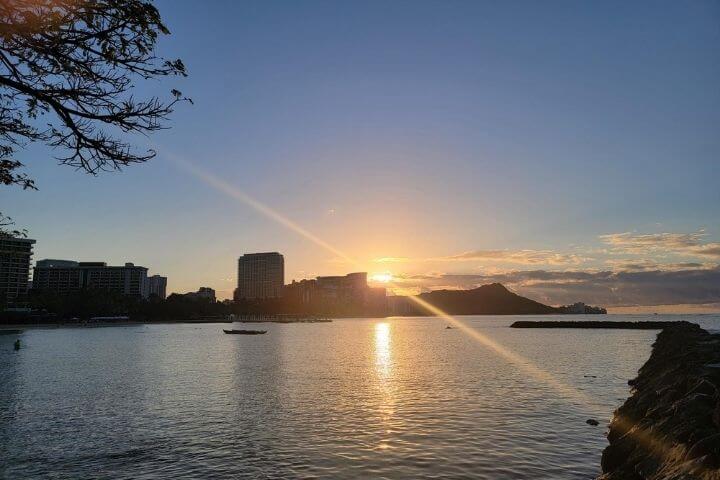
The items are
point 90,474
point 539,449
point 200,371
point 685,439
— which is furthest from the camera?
point 200,371

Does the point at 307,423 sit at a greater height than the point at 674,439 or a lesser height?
lesser

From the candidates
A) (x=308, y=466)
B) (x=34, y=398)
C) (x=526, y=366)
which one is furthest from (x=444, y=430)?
(x=526, y=366)

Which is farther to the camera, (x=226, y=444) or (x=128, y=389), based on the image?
(x=128, y=389)

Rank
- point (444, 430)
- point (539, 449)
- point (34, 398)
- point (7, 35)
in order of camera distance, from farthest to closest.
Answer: point (34, 398) < point (444, 430) < point (539, 449) < point (7, 35)

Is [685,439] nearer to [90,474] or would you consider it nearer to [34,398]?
[90,474]

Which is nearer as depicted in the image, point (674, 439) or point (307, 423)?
point (674, 439)

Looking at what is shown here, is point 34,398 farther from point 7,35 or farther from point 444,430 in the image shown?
point 7,35

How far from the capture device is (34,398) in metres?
40.0

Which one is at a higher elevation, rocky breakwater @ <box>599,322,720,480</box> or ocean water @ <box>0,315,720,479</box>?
rocky breakwater @ <box>599,322,720,480</box>

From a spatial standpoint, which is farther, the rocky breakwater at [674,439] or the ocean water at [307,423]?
the ocean water at [307,423]

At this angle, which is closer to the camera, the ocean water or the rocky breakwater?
the rocky breakwater

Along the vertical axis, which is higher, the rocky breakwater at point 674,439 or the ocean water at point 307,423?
the rocky breakwater at point 674,439

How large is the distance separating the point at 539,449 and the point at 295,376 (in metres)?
35.8

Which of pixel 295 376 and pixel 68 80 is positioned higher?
pixel 68 80
